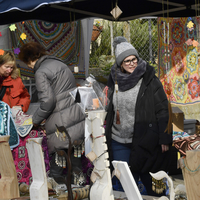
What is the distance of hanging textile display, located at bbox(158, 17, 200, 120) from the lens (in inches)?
182

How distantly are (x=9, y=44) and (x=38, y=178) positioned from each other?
8.11 feet

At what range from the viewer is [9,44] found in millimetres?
3947

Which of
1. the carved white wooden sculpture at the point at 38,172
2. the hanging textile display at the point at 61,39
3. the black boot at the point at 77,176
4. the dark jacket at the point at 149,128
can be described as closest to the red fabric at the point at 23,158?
the black boot at the point at 77,176

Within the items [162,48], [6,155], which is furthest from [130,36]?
[6,155]

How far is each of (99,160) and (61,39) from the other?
2.83 meters

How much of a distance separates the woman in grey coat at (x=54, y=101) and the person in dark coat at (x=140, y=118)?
423 mm

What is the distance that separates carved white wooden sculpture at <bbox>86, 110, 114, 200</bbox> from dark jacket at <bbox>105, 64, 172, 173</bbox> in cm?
61

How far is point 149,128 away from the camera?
2.39 meters

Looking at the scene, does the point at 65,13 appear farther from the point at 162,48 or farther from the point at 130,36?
the point at 130,36

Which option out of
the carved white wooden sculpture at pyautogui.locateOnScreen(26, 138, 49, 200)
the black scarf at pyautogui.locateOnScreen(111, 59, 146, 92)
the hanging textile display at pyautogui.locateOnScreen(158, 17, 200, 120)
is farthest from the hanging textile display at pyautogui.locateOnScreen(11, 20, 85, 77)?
the carved white wooden sculpture at pyautogui.locateOnScreen(26, 138, 49, 200)

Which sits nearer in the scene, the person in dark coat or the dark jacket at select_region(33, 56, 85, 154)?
the person in dark coat

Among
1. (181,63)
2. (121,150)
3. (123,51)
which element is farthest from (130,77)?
(181,63)

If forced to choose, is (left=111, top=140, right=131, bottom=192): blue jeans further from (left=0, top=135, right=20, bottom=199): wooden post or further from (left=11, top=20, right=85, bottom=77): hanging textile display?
(left=11, top=20, right=85, bottom=77): hanging textile display

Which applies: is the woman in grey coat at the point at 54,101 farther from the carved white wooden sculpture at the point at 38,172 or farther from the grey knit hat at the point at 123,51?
the carved white wooden sculpture at the point at 38,172
